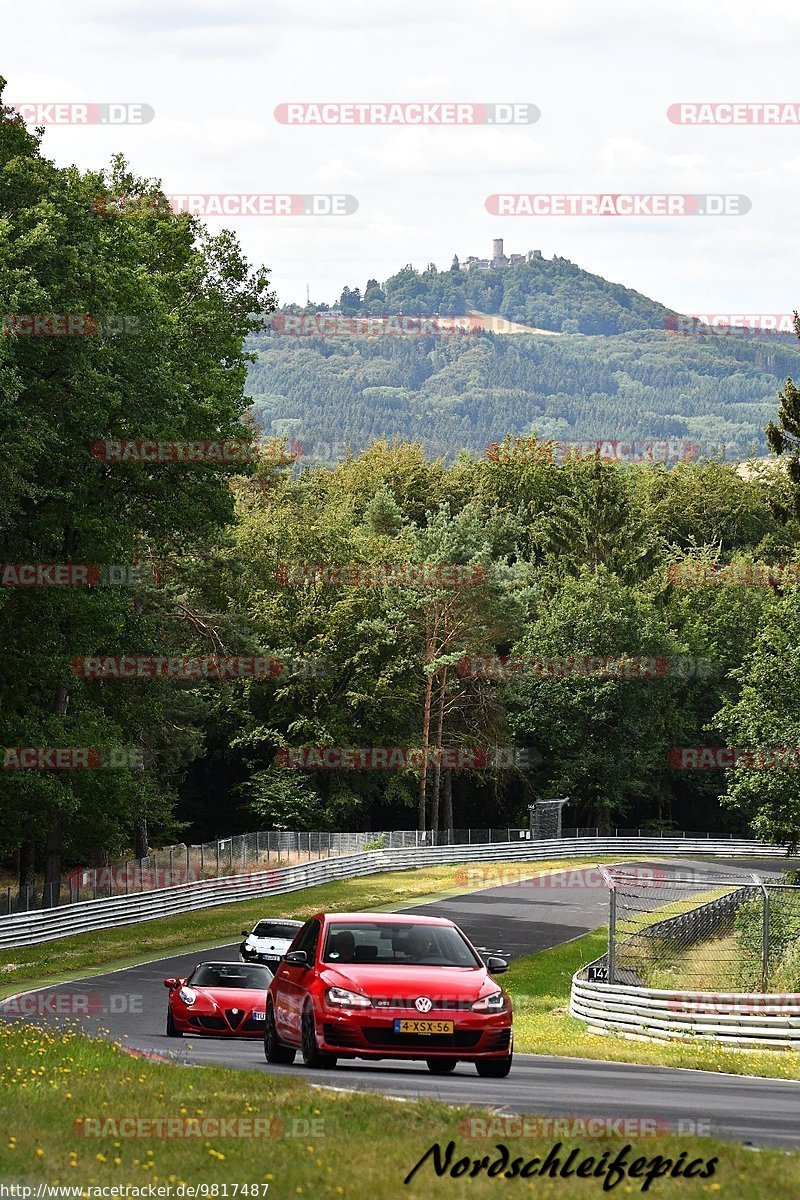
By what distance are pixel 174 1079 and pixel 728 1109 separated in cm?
415

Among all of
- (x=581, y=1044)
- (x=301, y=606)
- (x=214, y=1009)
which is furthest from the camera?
(x=301, y=606)

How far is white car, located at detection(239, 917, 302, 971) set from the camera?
34.5 meters

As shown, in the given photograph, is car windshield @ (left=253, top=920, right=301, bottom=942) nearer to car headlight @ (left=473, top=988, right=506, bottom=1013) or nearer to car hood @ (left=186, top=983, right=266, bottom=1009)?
car hood @ (left=186, top=983, right=266, bottom=1009)

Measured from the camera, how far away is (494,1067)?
14.6 m

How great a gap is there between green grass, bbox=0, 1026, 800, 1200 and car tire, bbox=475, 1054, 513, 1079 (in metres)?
1.86

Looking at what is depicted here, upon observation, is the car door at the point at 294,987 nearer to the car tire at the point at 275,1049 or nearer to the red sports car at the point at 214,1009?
the car tire at the point at 275,1049

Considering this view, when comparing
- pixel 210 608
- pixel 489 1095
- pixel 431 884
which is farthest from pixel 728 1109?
pixel 210 608

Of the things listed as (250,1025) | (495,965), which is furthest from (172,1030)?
(495,965)

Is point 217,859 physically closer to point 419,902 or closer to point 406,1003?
point 419,902

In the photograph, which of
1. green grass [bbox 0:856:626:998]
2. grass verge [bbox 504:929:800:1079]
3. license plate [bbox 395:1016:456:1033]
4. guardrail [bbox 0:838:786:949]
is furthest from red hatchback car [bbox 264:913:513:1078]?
guardrail [bbox 0:838:786:949]

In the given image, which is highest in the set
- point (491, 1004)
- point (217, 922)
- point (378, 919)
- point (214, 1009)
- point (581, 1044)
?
point (378, 919)

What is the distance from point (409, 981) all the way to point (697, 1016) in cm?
976

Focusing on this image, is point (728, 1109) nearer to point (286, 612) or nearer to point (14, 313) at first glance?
point (14, 313)

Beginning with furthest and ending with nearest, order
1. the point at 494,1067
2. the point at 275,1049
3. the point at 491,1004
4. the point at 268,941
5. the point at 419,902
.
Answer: the point at 419,902 < the point at 268,941 < the point at 275,1049 < the point at 494,1067 < the point at 491,1004
